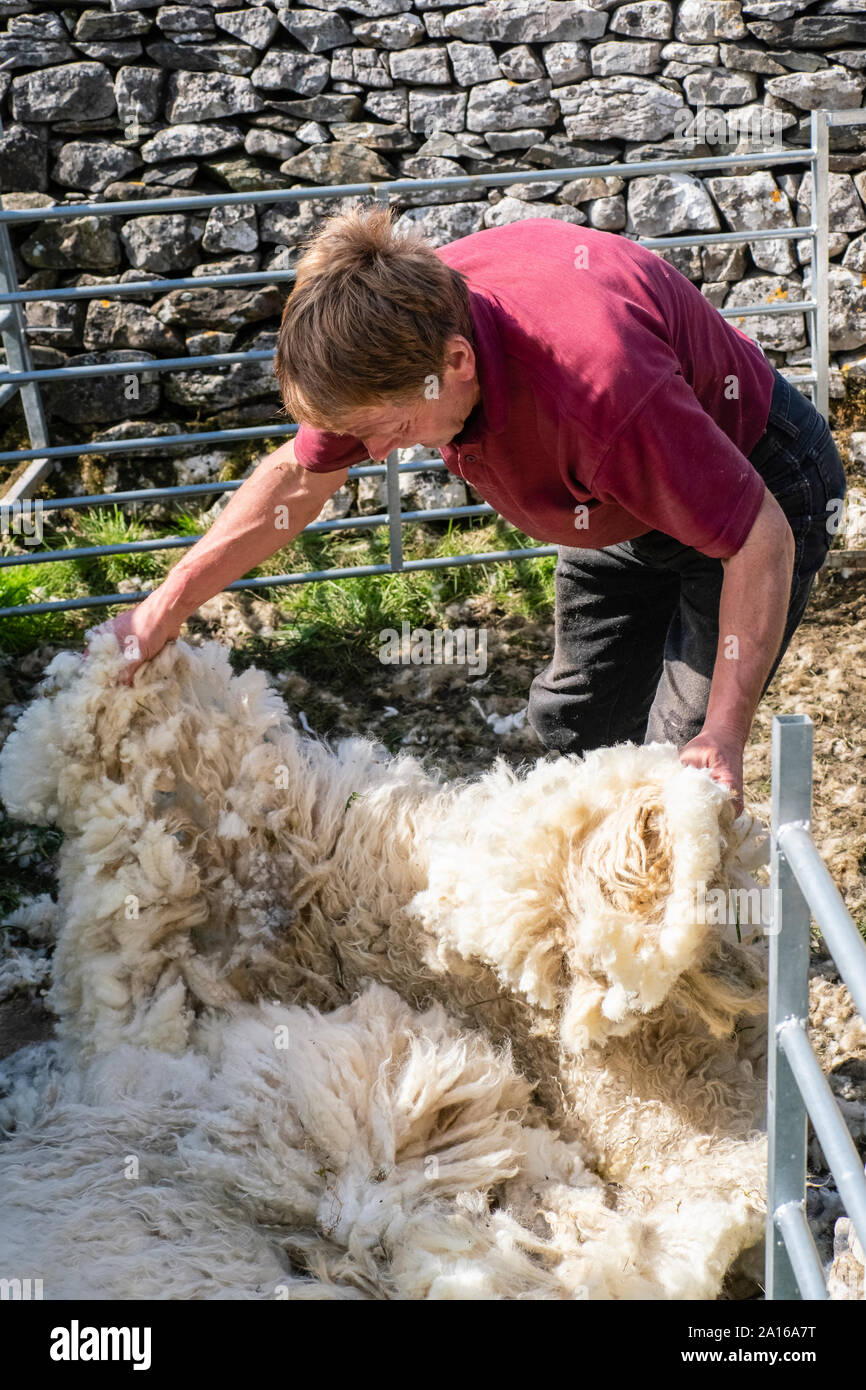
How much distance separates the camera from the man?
1784mm

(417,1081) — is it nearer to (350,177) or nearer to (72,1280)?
(72,1280)

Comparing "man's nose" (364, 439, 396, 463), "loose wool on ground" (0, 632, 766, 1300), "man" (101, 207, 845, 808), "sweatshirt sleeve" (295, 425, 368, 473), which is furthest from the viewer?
"sweatshirt sleeve" (295, 425, 368, 473)

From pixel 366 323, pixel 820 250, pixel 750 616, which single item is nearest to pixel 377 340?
pixel 366 323

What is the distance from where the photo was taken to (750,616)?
6.11 feet

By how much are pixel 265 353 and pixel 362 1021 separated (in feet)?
9.14

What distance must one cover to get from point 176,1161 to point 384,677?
240 cm

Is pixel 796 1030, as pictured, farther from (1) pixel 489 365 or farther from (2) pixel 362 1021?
(1) pixel 489 365

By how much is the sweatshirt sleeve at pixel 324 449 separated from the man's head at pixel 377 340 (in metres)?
0.18

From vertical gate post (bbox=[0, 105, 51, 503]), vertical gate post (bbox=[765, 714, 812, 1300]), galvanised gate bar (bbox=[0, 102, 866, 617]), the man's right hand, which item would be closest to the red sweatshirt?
the man's right hand

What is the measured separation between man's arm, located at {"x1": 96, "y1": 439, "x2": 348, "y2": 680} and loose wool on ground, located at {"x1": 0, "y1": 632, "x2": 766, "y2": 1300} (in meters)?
0.06

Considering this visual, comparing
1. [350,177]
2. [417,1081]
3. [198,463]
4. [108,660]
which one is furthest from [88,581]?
[417,1081]

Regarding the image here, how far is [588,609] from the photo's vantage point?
105 inches

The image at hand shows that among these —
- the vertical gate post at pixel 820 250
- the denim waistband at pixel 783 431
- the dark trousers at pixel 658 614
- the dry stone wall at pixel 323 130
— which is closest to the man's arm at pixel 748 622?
the dark trousers at pixel 658 614

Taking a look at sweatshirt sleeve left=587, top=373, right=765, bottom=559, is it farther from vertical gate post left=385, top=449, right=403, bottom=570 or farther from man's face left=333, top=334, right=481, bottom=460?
vertical gate post left=385, top=449, right=403, bottom=570
